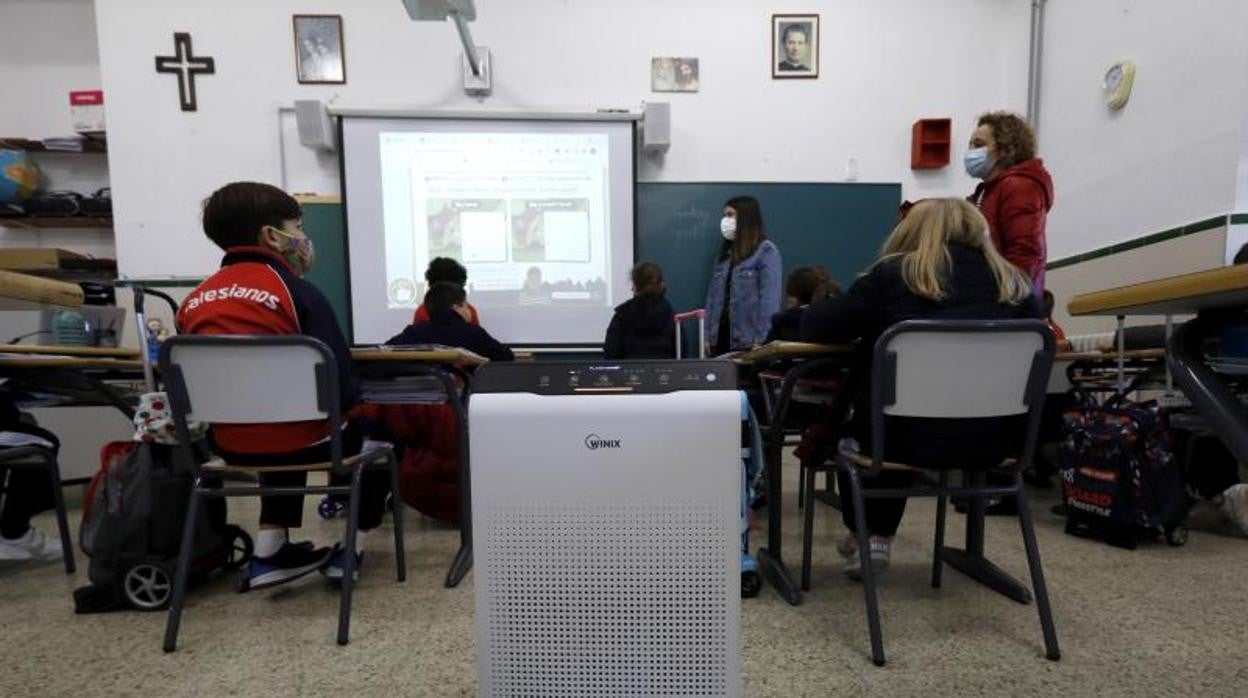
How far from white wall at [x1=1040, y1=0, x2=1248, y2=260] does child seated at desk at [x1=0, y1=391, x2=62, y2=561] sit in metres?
4.47

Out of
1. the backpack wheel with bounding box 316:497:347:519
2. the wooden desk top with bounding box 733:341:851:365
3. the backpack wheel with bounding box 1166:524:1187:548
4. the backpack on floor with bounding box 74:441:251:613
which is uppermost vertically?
the wooden desk top with bounding box 733:341:851:365

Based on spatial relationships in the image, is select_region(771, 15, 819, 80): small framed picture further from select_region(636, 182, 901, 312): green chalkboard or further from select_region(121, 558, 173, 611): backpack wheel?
select_region(121, 558, 173, 611): backpack wheel

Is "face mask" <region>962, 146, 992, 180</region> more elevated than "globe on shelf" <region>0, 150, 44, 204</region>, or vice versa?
"globe on shelf" <region>0, 150, 44, 204</region>

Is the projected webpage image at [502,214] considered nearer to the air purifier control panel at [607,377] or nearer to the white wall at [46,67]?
the white wall at [46,67]

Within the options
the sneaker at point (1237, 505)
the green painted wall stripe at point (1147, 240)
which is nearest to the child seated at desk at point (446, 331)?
the sneaker at point (1237, 505)

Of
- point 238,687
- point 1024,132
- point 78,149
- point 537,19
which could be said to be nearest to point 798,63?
point 537,19

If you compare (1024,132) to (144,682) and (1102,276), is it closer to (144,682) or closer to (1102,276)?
(1102,276)

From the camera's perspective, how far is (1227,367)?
90cm

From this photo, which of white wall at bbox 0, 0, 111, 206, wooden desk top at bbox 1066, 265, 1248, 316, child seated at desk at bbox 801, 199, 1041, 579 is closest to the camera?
wooden desk top at bbox 1066, 265, 1248, 316

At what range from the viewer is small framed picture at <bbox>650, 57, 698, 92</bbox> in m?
3.55

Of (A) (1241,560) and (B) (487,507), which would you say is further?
(A) (1241,560)

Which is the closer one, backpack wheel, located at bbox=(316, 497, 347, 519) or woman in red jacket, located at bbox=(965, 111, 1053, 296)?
woman in red jacket, located at bbox=(965, 111, 1053, 296)

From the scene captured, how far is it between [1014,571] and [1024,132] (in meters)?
1.45

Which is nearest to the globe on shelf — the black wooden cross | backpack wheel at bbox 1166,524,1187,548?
the black wooden cross
